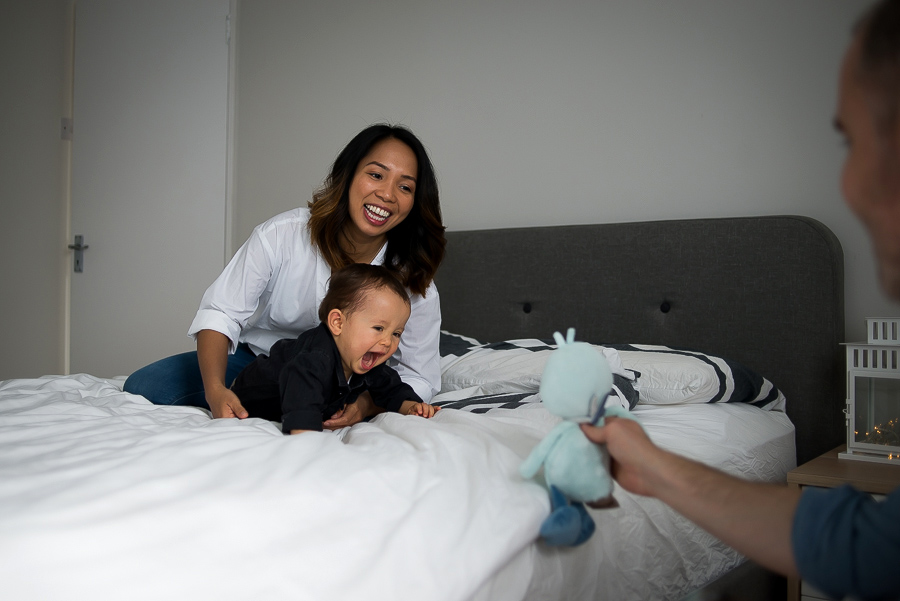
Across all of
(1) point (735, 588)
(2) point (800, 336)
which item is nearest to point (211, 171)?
(2) point (800, 336)

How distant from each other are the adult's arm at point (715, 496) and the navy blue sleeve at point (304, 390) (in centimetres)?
57

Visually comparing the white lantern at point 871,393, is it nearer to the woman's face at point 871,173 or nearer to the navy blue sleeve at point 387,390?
the navy blue sleeve at point 387,390

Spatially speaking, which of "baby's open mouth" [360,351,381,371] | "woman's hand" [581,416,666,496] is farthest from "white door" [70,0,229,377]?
"woman's hand" [581,416,666,496]

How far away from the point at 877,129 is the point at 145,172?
3.65m

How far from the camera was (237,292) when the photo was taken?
5.60 feet

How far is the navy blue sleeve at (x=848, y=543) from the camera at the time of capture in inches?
23.6

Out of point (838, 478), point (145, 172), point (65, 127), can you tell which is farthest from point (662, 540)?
point (65, 127)

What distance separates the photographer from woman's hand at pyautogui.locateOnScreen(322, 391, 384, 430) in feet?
4.58

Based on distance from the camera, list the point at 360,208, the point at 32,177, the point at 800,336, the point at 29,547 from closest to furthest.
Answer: the point at 29,547, the point at 360,208, the point at 800,336, the point at 32,177

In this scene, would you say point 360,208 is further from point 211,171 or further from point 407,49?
point 211,171

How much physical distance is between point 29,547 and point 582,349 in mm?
673

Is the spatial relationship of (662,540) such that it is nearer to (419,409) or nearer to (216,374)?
(419,409)

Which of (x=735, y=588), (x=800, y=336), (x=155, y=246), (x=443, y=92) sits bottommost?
(x=735, y=588)

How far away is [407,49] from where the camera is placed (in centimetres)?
299
